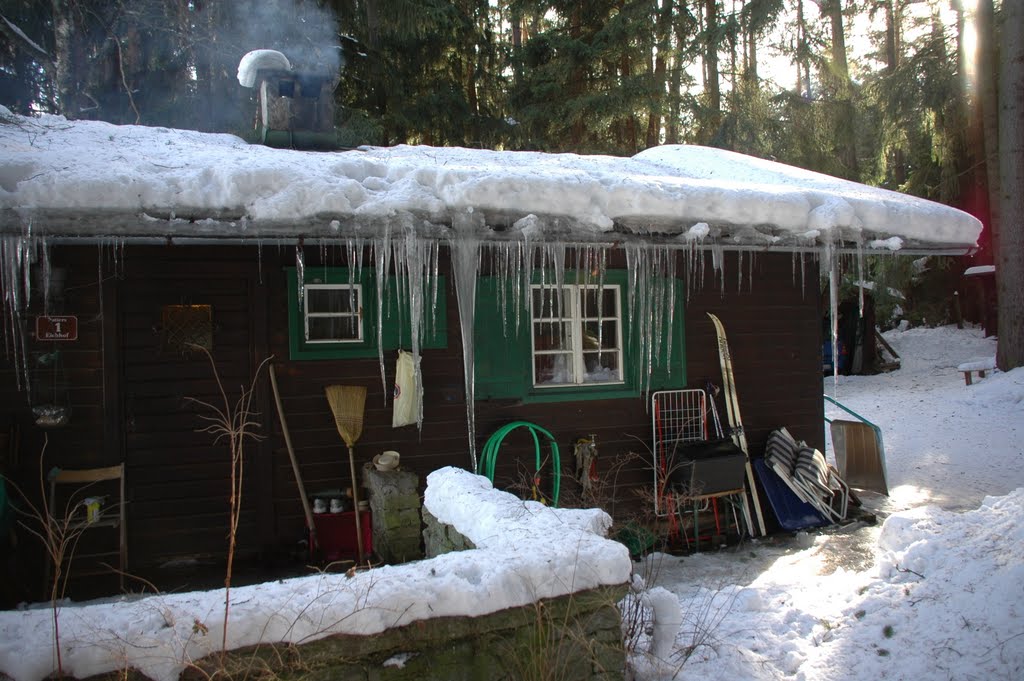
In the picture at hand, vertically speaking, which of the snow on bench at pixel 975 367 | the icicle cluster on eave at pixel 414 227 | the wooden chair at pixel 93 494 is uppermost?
the icicle cluster on eave at pixel 414 227

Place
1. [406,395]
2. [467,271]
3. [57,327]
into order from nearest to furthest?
1. [467,271]
2. [57,327]
3. [406,395]

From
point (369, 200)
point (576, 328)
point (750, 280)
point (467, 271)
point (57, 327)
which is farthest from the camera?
point (750, 280)

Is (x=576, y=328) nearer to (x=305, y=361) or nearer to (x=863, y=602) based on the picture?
(x=305, y=361)

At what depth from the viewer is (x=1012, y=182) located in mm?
10781

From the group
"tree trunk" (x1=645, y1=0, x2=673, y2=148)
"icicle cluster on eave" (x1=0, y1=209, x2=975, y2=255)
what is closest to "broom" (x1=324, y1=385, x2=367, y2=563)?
"icicle cluster on eave" (x1=0, y1=209, x2=975, y2=255)

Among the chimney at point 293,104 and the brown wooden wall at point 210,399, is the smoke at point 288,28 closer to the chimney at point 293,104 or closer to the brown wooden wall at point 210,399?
the chimney at point 293,104

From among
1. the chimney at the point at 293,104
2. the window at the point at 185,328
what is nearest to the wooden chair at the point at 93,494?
the window at the point at 185,328

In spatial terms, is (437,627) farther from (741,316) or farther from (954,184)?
(954,184)

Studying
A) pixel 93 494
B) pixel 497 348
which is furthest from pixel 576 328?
pixel 93 494

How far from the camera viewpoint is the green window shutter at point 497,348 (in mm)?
5824

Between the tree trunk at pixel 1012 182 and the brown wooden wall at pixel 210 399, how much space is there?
8336 millimetres

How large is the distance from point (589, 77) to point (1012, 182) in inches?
270

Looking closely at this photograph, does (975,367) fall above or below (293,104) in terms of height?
below

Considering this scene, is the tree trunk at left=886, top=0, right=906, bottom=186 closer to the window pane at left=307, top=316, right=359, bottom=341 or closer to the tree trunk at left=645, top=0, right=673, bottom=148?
the tree trunk at left=645, top=0, right=673, bottom=148
